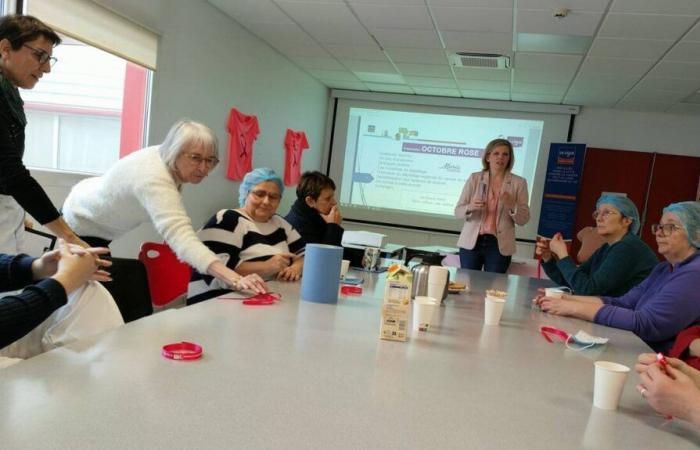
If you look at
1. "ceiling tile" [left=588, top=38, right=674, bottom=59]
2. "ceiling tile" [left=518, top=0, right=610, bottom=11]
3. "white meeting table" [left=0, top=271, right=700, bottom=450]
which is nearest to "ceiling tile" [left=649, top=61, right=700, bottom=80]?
"ceiling tile" [left=588, top=38, right=674, bottom=59]

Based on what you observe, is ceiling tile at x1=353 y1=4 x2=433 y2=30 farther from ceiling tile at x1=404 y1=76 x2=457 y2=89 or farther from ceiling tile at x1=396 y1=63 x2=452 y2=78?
ceiling tile at x1=404 y1=76 x2=457 y2=89

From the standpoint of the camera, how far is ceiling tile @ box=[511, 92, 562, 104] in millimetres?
6320

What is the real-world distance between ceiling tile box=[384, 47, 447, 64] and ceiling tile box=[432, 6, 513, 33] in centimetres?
72

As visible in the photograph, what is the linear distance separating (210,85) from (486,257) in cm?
264

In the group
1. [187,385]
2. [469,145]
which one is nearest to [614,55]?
[469,145]

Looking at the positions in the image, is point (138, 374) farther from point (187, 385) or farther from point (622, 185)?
point (622, 185)

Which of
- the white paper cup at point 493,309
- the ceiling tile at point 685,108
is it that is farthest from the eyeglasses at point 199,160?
the ceiling tile at point 685,108

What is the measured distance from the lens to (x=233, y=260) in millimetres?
2088

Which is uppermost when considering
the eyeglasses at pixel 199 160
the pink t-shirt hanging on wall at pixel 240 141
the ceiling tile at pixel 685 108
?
the ceiling tile at pixel 685 108

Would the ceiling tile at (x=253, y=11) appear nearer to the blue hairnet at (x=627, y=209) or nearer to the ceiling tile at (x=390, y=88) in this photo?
the ceiling tile at (x=390, y=88)

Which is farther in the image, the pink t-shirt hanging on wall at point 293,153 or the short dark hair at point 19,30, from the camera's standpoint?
the pink t-shirt hanging on wall at point 293,153

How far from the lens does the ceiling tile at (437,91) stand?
6625 millimetres

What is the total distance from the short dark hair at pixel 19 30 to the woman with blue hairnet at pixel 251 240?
0.90 meters

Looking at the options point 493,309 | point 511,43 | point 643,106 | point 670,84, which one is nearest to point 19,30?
point 493,309
